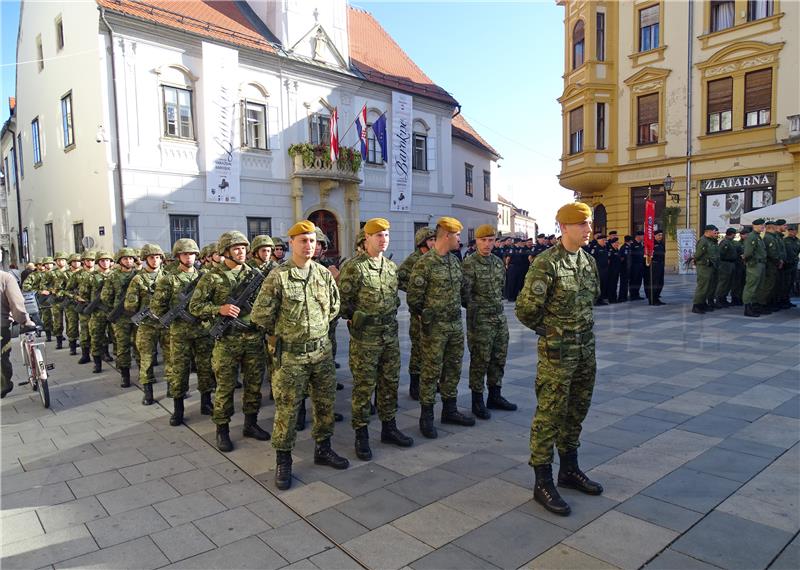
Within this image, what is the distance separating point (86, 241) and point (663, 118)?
23943 mm

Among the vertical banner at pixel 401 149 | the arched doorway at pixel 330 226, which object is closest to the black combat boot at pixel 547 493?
the arched doorway at pixel 330 226

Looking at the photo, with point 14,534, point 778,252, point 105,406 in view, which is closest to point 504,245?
point 778,252

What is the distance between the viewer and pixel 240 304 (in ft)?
17.5

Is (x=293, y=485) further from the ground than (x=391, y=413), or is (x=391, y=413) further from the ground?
(x=391, y=413)

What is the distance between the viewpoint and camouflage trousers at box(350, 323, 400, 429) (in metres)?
4.97

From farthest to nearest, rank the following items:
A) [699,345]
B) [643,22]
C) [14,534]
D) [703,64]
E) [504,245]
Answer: [643,22] → [703,64] → [504,245] → [699,345] → [14,534]

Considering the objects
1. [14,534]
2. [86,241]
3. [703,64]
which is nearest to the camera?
[14,534]

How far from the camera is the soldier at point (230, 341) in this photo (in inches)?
209

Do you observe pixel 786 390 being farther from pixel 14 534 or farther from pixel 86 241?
pixel 86 241

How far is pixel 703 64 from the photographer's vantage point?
76.5ft

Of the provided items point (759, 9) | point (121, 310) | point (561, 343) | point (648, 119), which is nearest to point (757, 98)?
point (759, 9)

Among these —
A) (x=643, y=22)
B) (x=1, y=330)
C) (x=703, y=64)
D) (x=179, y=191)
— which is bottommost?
(x=1, y=330)

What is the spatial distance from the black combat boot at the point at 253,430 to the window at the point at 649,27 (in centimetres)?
2636

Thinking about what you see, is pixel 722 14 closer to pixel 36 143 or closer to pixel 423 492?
pixel 423 492
